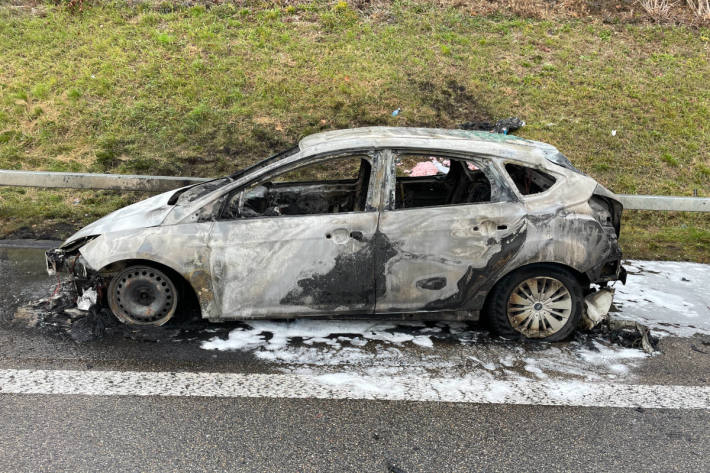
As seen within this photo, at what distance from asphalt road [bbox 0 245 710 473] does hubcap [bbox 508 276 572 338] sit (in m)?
0.23

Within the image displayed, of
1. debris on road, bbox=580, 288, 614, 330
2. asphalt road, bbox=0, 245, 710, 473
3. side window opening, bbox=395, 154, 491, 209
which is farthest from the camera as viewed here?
side window opening, bbox=395, 154, 491, 209

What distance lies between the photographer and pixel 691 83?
11578mm

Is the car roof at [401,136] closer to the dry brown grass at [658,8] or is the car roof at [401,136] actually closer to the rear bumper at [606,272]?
the rear bumper at [606,272]

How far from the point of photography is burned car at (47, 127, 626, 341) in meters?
4.54

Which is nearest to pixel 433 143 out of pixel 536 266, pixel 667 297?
pixel 536 266

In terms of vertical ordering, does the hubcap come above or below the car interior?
below

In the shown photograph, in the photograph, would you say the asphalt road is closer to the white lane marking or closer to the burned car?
the white lane marking

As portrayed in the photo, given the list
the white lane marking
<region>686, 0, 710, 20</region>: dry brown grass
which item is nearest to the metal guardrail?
the white lane marking

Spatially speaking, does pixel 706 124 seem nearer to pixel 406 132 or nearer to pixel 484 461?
pixel 406 132

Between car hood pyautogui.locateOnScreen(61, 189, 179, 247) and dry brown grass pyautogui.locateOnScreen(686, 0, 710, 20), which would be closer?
car hood pyautogui.locateOnScreen(61, 189, 179, 247)

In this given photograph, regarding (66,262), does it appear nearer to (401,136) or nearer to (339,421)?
(339,421)

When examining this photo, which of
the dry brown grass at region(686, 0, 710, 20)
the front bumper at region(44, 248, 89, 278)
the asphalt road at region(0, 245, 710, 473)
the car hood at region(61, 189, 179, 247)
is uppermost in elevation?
the dry brown grass at region(686, 0, 710, 20)

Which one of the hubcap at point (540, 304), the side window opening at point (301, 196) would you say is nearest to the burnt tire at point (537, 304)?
the hubcap at point (540, 304)

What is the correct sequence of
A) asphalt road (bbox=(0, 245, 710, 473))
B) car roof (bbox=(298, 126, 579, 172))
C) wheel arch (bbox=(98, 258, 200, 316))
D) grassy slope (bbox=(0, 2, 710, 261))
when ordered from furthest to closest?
grassy slope (bbox=(0, 2, 710, 261)) < car roof (bbox=(298, 126, 579, 172)) < wheel arch (bbox=(98, 258, 200, 316)) < asphalt road (bbox=(0, 245, 710, 473))
